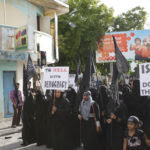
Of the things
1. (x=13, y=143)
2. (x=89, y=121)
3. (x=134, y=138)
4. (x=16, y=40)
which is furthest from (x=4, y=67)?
(x=134, y=138)

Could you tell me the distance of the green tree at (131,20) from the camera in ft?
80.8

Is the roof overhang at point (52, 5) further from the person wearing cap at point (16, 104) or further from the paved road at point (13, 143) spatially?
the paved road at point (13, 143)

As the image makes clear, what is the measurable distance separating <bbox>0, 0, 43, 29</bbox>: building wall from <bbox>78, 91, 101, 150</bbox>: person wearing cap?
28.6 ft

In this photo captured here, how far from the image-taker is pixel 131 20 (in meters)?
24.9

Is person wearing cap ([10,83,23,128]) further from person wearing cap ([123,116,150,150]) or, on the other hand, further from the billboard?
the billboard

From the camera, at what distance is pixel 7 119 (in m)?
13.3

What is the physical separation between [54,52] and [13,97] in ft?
24.6

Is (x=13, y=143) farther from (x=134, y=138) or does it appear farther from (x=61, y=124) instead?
(x=134, y=138)

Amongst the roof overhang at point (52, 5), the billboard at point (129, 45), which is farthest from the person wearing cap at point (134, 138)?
the billboard at point (129, 45)

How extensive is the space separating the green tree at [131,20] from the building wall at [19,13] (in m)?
10.4

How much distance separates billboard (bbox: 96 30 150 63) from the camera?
20.9m

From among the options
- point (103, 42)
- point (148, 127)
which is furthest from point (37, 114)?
point (103, 42)

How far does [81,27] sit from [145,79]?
50.1 feet

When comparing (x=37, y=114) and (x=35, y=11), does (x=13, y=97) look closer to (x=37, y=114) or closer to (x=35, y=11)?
(x=37, y=114)
